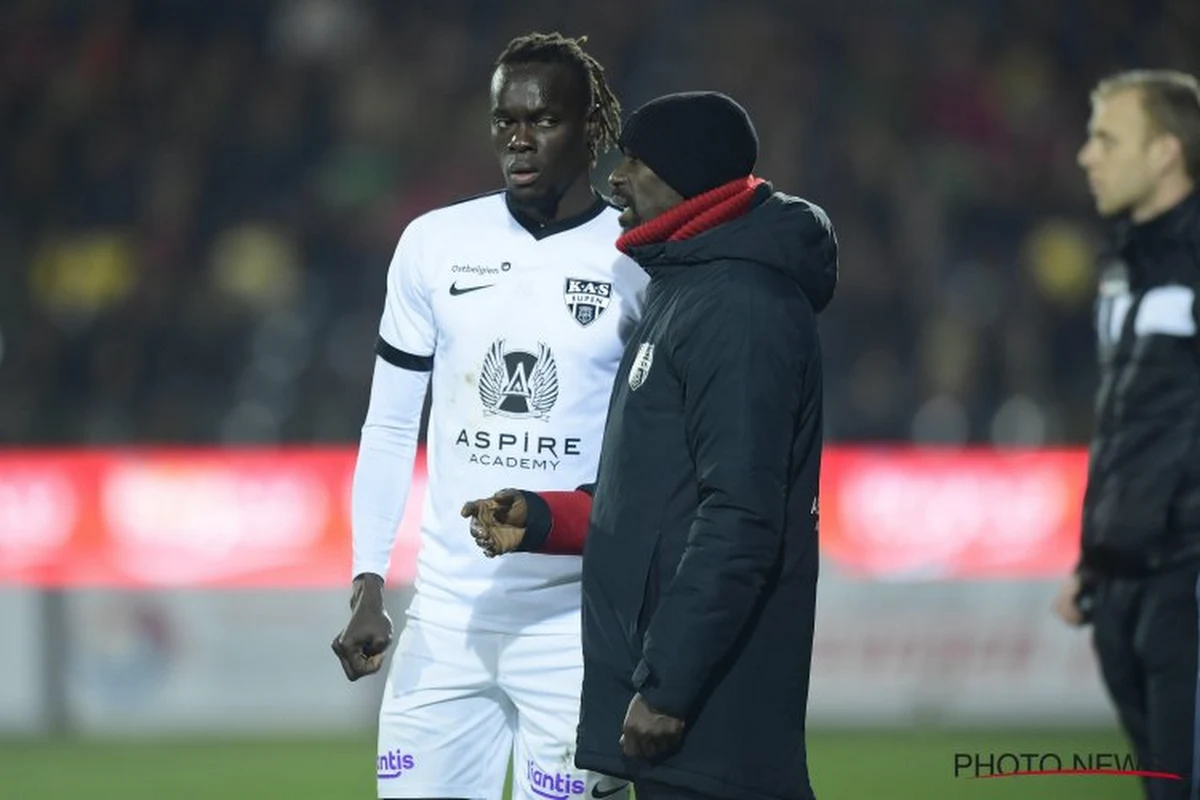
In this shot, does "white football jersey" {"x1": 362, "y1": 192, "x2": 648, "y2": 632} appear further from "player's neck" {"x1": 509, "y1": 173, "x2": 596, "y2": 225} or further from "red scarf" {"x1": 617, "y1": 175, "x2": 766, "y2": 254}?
"red scarf" {"x1": 617, "y1": 175, "x2": 766, "y2": 254}

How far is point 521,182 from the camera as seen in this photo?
190 inches

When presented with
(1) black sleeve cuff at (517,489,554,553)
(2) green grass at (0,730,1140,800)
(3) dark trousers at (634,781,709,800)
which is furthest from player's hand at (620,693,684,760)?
(2) green grass at (0,730,1140,800)

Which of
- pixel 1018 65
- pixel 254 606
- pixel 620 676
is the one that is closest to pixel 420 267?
pixel 620 676

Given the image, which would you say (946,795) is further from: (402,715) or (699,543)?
(699,543)

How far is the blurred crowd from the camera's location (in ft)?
37.2

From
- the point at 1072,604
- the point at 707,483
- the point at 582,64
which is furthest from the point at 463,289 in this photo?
the point at 1072,604

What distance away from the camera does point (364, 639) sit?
4.69m

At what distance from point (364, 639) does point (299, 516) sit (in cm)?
586

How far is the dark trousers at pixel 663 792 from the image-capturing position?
392 centimetres

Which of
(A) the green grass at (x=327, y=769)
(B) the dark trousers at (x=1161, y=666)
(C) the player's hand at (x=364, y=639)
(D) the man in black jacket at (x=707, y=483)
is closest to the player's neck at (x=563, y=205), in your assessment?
(D) the man in black jacket at (x=707, y=483)

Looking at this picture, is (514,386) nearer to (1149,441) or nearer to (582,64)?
(582,64)

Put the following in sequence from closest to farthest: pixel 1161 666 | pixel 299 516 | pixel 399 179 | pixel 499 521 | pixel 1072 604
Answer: pixel 499 521 → pixel 1161 666 → pixel 1072 604 → pixel 299 516 → pixel 399 179

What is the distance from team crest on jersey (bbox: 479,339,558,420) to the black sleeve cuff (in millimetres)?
393

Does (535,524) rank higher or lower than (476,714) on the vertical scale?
higher
